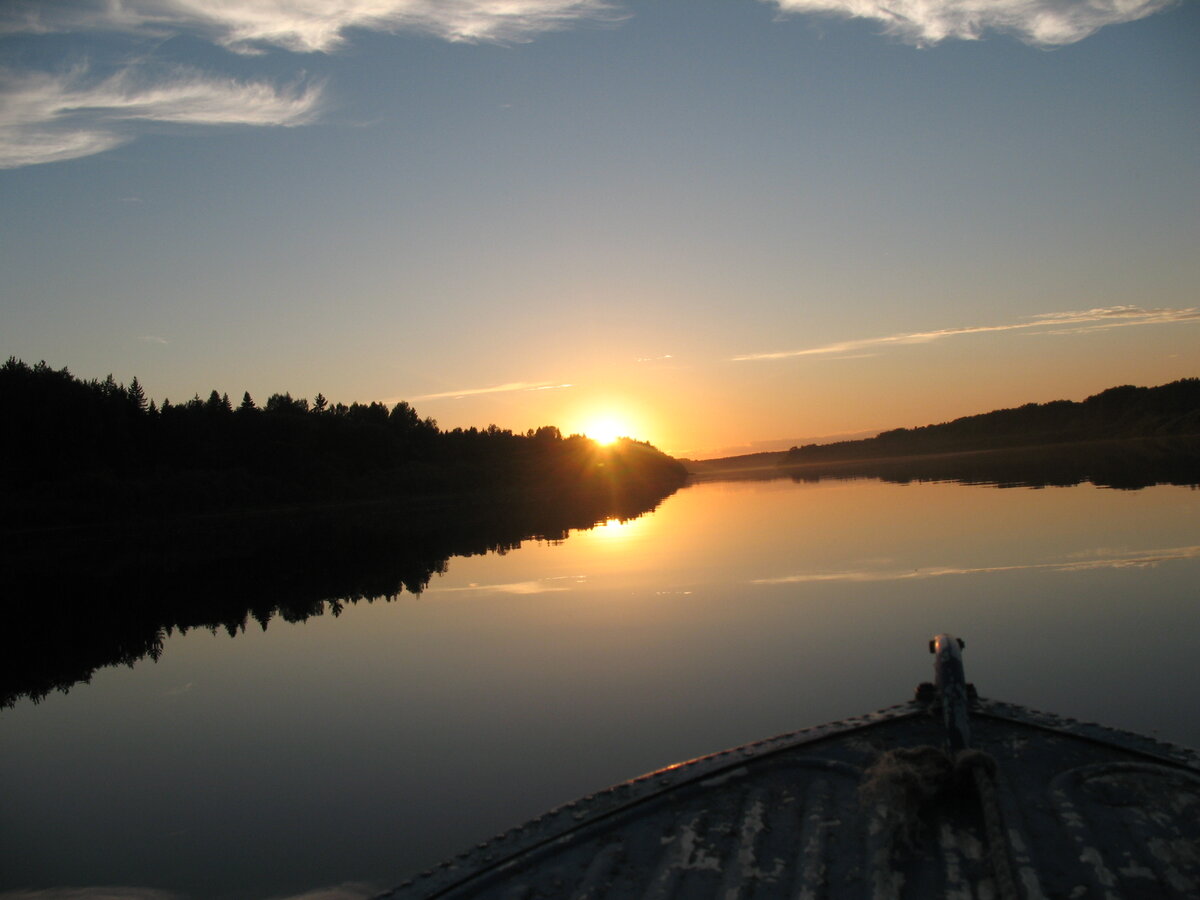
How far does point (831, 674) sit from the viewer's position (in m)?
8.37

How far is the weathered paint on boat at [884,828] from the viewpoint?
3479 millimetres

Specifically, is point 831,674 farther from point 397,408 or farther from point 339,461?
point 397,408

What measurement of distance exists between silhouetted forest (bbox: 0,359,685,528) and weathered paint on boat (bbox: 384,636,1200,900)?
49073 millimetres

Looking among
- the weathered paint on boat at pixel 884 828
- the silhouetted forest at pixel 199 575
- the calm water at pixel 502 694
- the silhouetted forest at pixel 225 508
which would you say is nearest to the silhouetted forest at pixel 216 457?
the silhouetted forest at pixel 225 508

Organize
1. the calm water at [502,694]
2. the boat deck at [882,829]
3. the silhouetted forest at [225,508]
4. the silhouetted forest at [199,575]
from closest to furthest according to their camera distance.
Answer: the boat deck at [882,829] < the calm water at [502,694] < the silhouetted forest at [199,575] < the silhouetted forest at [225,508]

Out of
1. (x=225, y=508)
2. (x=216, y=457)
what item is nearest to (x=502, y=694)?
(x=225, y=508)

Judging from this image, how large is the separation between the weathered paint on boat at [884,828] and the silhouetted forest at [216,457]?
49073mm

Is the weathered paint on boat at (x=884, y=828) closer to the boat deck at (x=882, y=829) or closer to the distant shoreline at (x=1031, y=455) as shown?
the boat deck at (x=882, y=829)

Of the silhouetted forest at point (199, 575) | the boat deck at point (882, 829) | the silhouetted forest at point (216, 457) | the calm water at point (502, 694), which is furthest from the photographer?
the silhouetted forest at point (216, 457)

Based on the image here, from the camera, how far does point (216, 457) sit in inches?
2299

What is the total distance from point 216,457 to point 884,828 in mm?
61283

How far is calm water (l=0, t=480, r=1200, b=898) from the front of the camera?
229 inches

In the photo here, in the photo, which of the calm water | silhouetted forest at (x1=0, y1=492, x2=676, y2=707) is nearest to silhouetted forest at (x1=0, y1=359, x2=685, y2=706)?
silhouetted forest at (x1=0, y1=492, x2=676, y2=707)

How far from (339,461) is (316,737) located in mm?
61728
